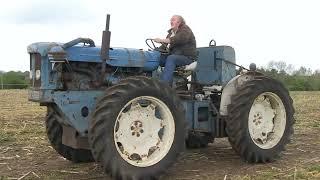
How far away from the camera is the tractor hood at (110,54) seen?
24.4ft

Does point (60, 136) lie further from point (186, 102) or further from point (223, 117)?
point (223, 117)

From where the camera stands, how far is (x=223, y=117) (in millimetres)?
8602

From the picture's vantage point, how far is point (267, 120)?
887cm

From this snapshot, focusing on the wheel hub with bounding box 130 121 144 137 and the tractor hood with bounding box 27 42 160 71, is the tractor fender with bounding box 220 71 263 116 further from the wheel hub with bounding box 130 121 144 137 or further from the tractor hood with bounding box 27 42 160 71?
the wheel hub with bounding box 130 121 144 137

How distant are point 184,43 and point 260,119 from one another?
181 cm

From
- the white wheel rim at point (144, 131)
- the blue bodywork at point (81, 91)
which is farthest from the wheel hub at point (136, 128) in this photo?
the blue bodywork at point (81, 91)

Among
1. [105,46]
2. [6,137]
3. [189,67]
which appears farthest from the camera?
[6,137]

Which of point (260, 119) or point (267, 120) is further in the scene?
point (267, 120)

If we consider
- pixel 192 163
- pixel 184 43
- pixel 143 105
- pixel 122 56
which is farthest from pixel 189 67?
pixel 143 105

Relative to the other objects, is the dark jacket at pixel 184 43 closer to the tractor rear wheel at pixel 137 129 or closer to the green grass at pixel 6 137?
the tractor rear wheel at pixel 137 129

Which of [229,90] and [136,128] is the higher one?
[229,90]

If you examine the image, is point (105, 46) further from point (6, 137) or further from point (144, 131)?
point (6, 137)

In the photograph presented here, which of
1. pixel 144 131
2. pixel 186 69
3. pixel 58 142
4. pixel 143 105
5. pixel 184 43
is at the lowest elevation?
pixel 58 142

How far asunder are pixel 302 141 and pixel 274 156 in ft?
8.42
